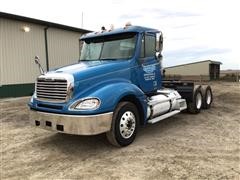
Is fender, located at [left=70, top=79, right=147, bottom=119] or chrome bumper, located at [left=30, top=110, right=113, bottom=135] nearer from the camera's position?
chrome bumper, located at [left=30, top=110, right=113, bottom=135]

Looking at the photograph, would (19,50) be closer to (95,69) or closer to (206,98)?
(206,98)

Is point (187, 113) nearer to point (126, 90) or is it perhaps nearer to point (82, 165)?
point (126, 90)

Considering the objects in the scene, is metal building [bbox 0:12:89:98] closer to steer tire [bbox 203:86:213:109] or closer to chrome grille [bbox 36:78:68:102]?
chrome grille [bbox 36:78:68:102]

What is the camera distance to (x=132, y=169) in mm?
4723

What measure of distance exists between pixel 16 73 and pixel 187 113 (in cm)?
986

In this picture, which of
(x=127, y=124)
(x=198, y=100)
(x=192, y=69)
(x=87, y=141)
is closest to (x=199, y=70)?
(x=192, y=69)

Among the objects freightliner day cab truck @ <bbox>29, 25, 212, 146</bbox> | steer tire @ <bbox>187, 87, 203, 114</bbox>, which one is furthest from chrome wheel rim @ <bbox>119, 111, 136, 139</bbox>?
steer tire @ <bbox>187, 87, 203, 114</bbox>

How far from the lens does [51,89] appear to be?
5602 mm

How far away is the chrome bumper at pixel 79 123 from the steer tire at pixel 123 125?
216 millimetres

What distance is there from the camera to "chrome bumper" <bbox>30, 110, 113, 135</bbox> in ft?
16.8

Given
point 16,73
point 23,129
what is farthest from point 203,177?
point 16,73

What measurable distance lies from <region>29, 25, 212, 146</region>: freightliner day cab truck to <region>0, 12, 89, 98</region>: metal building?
8.95m

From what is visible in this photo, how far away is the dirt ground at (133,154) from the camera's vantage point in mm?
4594

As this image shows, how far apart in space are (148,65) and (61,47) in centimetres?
1228
